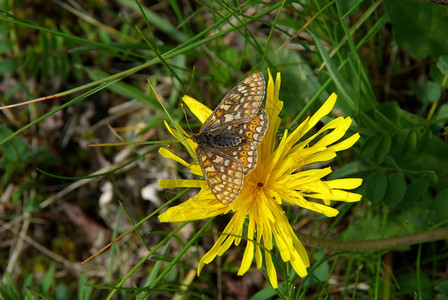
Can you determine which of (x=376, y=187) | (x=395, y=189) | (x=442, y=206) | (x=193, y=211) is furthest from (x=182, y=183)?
(x=442, y=206)

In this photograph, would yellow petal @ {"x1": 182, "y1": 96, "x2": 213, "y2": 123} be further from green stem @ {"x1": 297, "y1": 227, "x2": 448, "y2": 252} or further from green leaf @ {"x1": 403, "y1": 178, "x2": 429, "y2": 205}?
green leaf @ {"x1": 403, "y1": 178, "x2": 429, "y2": 205}

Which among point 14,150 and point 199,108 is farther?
point 14,150

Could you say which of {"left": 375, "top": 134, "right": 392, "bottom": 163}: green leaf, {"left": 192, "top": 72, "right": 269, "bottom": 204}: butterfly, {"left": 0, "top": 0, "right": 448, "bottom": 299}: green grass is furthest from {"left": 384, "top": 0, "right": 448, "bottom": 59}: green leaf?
{"left": 192, "top": 72, "right": 269, "bottom": 204}: butterfly

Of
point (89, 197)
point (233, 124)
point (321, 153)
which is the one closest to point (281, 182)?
point (321, 153)

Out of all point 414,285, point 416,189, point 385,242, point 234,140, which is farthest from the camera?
point 414,285

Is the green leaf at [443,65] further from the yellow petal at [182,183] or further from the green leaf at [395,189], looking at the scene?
the yellow petal at [182,183]

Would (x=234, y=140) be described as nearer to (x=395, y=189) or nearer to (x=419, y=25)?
(x=395, y=189)

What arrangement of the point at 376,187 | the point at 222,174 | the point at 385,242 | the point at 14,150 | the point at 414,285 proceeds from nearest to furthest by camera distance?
the point at 222,174 → the point at 385,242 → the point at 376,187 → the point at 414,285 → the point at 14,150
